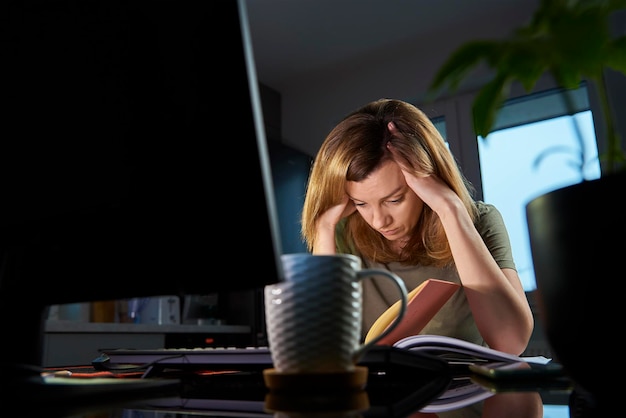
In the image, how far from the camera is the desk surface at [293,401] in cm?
42

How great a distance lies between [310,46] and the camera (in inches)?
138

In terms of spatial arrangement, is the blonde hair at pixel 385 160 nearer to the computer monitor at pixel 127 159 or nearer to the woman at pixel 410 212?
the woman at pixel 410 212

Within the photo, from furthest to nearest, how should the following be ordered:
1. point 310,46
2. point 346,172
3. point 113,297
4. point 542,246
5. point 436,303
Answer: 1. point 310,46
2. point 346,172
3. point 436,303
4. point 113,297
5. point 542,246

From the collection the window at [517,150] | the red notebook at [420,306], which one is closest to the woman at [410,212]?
the red notebook at [420,306]

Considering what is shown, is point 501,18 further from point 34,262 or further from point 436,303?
point 34,262

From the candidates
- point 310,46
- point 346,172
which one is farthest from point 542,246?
point 310,46

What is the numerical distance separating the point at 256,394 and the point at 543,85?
10.0ft

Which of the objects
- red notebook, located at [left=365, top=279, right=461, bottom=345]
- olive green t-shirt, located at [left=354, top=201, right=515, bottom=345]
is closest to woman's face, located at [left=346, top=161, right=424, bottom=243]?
olive green t-shirt, located at [left=354, top=201, right=515, bottom=345]

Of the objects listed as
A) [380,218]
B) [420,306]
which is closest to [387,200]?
[380,218]

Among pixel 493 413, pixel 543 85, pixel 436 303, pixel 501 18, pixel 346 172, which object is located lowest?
pixel 493 413

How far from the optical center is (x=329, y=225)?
5.12 feet

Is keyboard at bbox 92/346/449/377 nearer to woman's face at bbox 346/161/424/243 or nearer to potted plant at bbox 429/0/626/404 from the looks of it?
potted plant at bbox 429/0/626/404

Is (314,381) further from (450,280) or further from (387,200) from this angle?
(450,280)

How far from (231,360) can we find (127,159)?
11.6 inches
